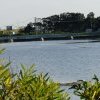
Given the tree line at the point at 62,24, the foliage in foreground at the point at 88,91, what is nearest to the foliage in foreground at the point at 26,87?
the foliage in foreground at the point at 88,91

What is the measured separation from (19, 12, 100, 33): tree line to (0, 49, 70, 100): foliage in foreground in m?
158

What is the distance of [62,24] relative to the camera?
165500mm

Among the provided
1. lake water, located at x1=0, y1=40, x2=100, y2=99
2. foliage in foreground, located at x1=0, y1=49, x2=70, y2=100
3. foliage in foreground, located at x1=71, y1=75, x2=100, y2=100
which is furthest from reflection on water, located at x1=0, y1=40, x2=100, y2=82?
foliage in foreground, located at x1=71, y1=75, x2=100, y2=100

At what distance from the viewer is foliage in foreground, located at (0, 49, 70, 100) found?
3.12m

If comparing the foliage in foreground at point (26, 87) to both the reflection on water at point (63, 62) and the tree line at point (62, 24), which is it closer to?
the reflection on water at point (63, 62)

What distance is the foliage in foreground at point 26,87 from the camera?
3.12m

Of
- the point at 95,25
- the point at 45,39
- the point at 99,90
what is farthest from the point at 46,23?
the point at 99,90

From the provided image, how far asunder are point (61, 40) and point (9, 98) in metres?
171

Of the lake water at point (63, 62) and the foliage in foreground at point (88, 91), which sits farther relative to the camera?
the lake water at point (63, 62)

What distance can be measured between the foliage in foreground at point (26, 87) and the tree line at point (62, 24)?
6211 inches

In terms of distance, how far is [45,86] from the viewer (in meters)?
3.23

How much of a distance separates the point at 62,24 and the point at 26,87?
163m

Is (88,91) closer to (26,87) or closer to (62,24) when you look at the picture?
(26,87)

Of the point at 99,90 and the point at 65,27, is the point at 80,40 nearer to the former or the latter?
the point at 65,27
